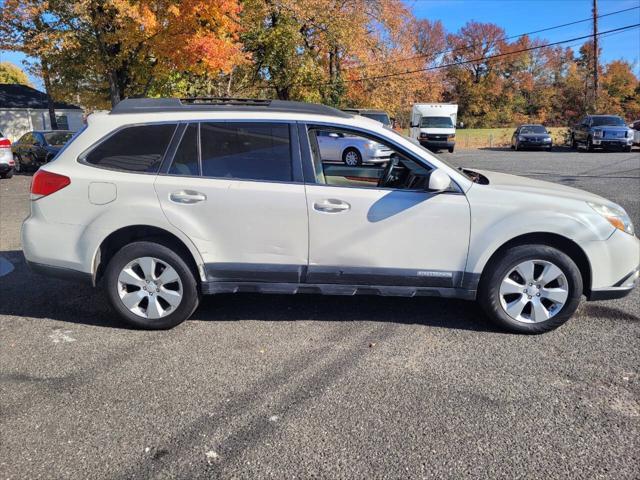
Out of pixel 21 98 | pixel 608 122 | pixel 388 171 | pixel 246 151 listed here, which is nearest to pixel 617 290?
pixel 388 171

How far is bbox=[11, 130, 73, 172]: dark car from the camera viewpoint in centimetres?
1568

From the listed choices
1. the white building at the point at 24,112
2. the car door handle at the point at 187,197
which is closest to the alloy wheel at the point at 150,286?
the car door handle at the point at 187,197

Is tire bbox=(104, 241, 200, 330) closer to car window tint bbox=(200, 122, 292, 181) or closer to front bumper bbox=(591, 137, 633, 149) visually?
car window tint bbox=(200, 122, 292, 181)

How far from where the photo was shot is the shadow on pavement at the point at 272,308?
175 inches

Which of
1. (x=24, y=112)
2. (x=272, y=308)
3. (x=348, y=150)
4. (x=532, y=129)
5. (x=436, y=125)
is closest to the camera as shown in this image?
(x=272, y=308)

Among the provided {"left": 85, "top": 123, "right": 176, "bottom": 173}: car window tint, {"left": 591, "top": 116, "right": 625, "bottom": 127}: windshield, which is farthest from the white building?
{"left": 85, "top": 123, "right": 176, "bottom": 173}: car window tint

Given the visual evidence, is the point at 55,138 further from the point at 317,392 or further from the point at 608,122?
the point at 608,122

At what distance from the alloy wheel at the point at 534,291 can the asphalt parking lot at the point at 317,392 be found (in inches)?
8.2

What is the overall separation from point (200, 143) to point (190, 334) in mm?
1549

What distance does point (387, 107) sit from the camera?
3725 cm

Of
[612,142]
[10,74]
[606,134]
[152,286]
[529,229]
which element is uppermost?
[10,74]

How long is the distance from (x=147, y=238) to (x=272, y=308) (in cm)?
128

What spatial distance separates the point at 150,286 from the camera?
4137 millimetres

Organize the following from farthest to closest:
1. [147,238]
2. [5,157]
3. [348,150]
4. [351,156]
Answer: [351,156]
[348,150]
[5,157]
[147,238]
